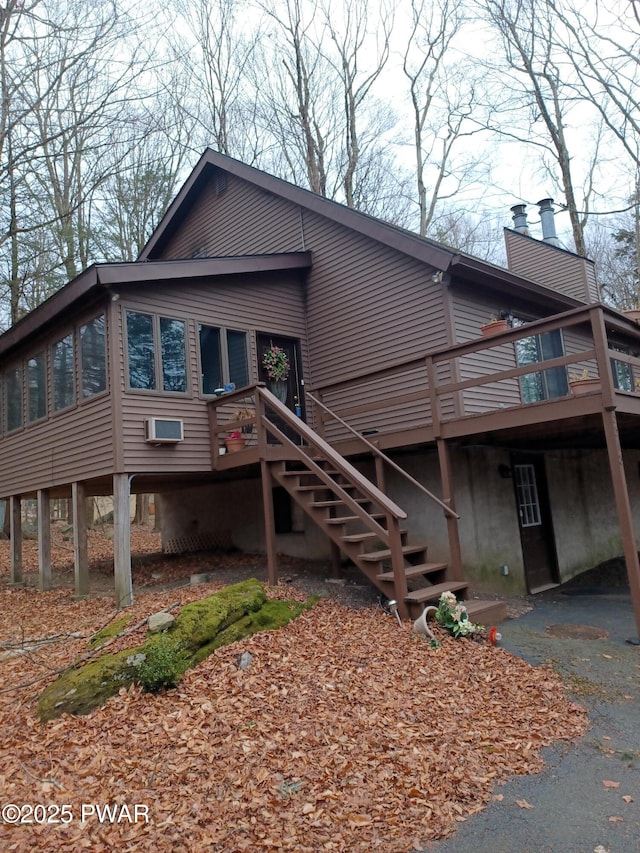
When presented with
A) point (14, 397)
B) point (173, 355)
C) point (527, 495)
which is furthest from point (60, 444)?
point (527, 495)

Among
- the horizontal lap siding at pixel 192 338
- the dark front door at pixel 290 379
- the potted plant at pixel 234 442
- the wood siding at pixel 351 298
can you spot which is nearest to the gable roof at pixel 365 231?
the wood siding at pixel 351 298

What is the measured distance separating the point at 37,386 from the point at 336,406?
218 inches

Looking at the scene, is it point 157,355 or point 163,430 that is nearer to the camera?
point 163,430

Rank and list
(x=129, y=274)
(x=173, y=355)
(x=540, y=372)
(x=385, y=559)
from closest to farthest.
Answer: (x=385, y=559) < (x=129, y=274) < (x=173, y=355) < (x=540, y=372)

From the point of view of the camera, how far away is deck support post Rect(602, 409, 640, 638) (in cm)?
581

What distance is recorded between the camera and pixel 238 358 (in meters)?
10.0

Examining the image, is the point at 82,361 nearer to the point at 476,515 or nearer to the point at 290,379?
the point at 290,379

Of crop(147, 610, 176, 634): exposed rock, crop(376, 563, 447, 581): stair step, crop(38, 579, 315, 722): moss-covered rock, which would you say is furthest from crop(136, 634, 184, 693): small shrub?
crop(376, 563, 447, 581): stair step

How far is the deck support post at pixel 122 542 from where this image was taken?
26.3 feet

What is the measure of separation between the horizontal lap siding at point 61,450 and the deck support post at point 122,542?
0.31m

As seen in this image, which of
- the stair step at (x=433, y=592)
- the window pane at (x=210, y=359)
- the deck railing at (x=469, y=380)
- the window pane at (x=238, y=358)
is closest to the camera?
the stair step at (x=433, y=592)

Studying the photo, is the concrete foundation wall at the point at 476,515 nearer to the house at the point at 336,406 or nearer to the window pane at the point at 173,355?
the house at the point at 336,406

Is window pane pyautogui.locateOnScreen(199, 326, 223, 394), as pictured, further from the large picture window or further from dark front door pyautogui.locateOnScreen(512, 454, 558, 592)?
dark front door pyautogui.locateOnScreen(512, 454, 558, 592)

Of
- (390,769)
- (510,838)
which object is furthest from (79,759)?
(510,838)
